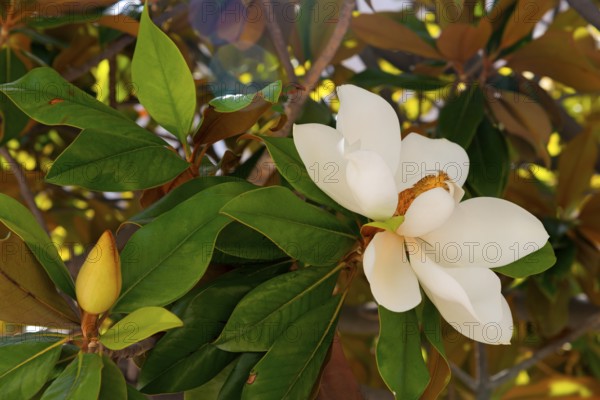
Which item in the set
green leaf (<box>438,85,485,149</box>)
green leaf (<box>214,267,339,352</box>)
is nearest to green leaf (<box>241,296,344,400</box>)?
green leaf (<box>214,267,339,352</box>)

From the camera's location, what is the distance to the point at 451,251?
0.61m

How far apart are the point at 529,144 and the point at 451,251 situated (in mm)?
775

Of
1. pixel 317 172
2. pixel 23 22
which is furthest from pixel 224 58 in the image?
pixel 317 172

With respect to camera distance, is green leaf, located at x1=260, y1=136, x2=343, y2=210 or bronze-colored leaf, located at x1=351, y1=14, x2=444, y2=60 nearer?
green leaf, located at x1=260, y1=136, x2=343, y2=210

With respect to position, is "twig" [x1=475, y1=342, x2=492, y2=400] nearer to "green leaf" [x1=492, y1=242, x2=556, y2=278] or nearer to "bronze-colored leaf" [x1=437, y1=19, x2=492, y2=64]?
"bronze-colored leaf" [x1=437, y1=19, x2=492, y2=64]

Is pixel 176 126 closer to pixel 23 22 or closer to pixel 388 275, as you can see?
pixel 388 275

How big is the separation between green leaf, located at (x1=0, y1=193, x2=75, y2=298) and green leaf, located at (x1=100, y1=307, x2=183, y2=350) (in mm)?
80

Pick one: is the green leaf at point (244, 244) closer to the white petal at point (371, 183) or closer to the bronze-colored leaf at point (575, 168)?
the white petal at point (371, 183)

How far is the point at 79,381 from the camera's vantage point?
54 cm

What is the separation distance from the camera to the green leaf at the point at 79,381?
0.53 m

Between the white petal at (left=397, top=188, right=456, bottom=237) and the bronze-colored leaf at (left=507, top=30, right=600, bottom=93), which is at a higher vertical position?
the white petal at (left=397, top=188, right=456, bottom=237)

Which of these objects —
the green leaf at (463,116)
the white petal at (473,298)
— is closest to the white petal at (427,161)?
the white petal at (473,298)

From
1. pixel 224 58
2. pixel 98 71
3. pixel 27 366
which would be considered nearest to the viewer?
pixel 27 366

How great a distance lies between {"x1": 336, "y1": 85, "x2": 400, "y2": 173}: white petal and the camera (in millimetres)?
636
